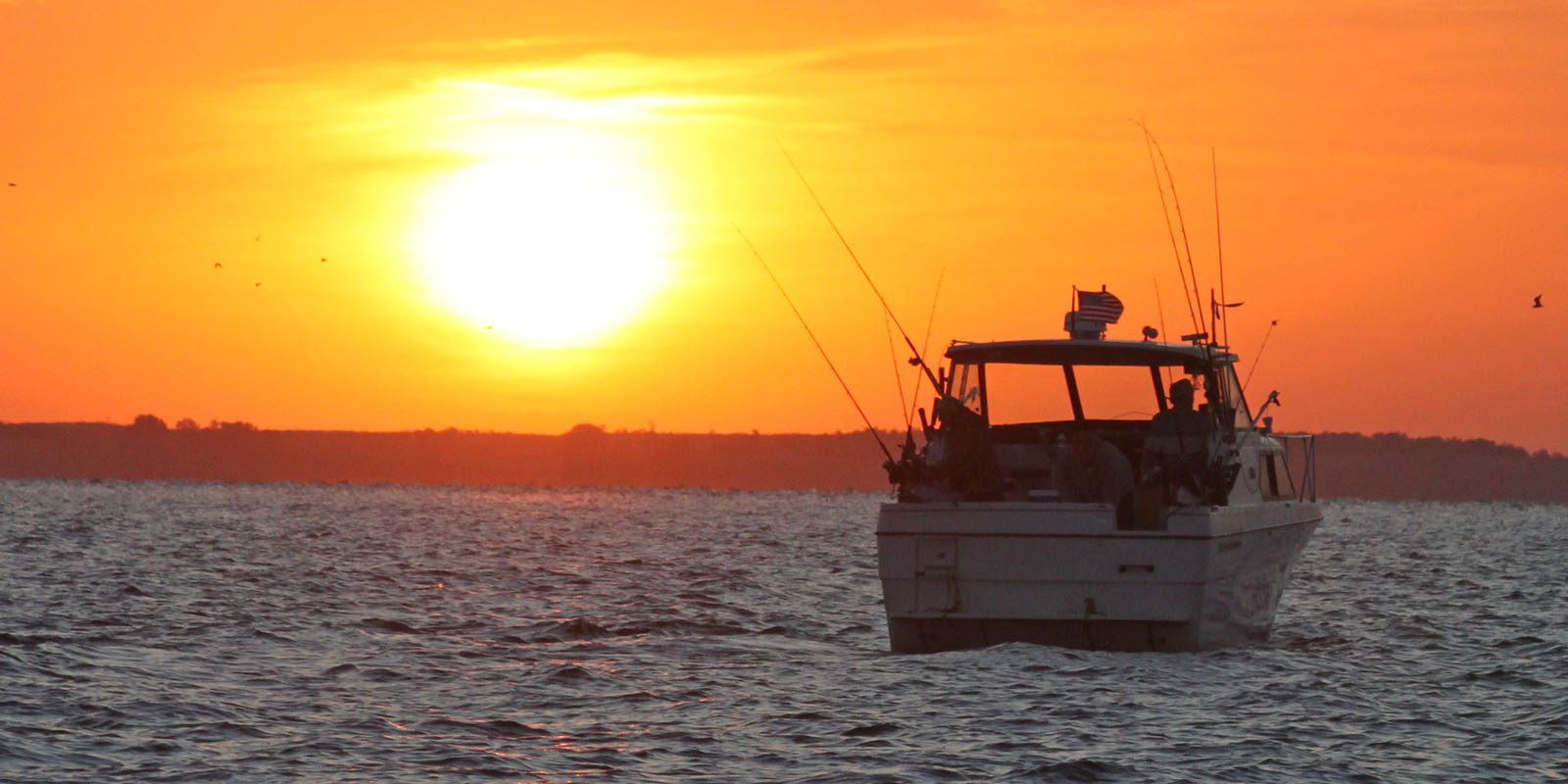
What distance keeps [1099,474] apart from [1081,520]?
0.95m

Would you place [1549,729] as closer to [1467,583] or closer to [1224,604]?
[1224,604]

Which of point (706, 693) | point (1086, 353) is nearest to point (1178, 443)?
point (1086, 353)

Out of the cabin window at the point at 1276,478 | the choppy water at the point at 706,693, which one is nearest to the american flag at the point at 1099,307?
the cabin window at the point at 1276,478

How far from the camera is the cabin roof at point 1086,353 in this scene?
16.3 metres

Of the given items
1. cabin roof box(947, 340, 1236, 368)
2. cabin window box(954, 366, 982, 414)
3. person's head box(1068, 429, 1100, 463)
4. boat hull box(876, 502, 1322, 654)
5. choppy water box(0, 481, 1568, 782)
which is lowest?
choppy water box(0, 481, 1568, 782)

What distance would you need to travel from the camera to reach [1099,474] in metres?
15.1

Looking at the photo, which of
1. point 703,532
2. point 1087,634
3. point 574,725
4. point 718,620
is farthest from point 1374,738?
point 703,532

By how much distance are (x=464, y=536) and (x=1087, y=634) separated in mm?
42951

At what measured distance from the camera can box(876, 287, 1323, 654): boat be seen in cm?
1435

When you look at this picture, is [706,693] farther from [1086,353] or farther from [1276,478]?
[1276,478]

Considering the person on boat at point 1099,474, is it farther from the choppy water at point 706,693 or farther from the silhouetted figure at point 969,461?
the choppy water at point 706,693

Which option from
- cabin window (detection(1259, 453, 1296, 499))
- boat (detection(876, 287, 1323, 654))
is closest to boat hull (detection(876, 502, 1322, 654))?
boat (detection(876, 287, 1323, 654))

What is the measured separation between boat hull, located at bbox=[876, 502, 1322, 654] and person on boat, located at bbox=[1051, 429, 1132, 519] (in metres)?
0.70

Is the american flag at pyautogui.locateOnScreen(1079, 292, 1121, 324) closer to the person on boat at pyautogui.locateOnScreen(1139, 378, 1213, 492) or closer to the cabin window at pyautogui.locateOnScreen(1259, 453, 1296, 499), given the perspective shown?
the person on boat at pyautogui.locateOnScreen(1139, 378, 1213, 492)
